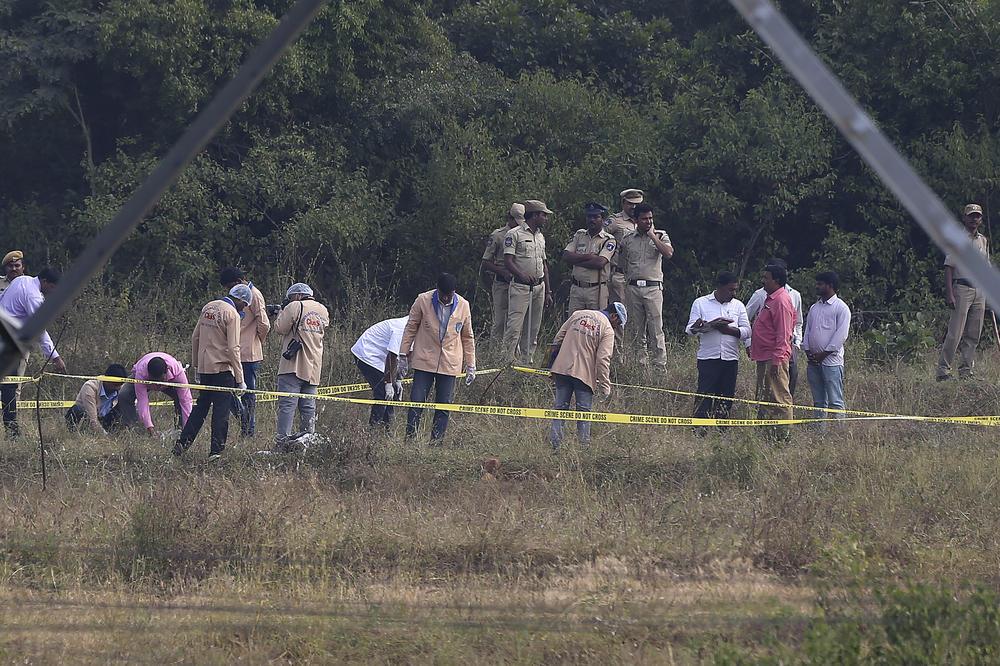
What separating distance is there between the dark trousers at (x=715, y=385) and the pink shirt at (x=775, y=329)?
396mm

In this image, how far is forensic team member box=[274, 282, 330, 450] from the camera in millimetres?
9664

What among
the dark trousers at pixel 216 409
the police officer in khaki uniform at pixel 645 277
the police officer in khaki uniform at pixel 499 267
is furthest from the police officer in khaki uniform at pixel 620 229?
the dark trousers at pixel 216 409

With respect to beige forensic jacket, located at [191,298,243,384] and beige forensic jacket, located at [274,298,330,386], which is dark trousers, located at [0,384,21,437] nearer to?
beige forensic jacket, located at [191,298,243,384]

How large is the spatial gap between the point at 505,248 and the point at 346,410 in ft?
8.95

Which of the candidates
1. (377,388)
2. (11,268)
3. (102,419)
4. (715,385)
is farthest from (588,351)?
(11,268)

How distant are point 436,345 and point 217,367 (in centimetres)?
191

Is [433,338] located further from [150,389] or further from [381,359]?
[150,389]

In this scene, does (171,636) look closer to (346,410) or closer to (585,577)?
(585,577)

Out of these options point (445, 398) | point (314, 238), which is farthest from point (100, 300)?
point (445, 398)

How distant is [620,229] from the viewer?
12664mm

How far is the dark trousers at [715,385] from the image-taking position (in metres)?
10.4

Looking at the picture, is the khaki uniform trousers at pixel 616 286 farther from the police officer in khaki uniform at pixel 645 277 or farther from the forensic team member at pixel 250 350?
the forensic team member at pixel 250 350

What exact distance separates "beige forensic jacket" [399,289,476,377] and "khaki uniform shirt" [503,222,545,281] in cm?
251

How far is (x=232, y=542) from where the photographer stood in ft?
23.8
